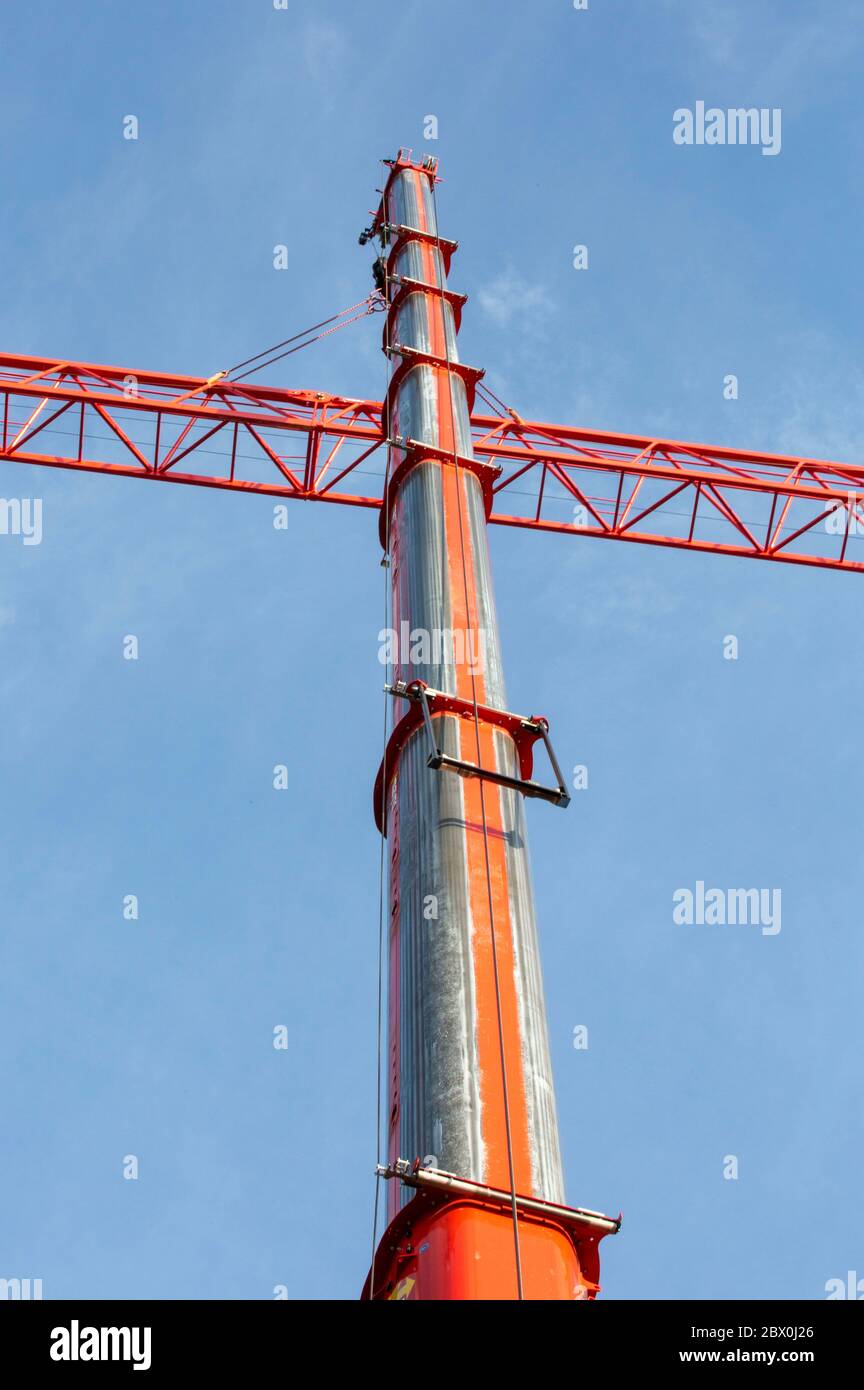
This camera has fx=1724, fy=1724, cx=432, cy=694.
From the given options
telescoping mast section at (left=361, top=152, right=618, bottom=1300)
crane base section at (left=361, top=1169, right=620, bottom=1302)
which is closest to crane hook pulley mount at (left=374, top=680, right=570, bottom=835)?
telescoping mast section at (left=361, top=152, right=618, bottom=1300)

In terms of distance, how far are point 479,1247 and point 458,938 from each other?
2.79m

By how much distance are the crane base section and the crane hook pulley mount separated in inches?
162

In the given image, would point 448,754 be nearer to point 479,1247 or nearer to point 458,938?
point 458,938

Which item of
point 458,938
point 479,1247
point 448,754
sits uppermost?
point 448,754

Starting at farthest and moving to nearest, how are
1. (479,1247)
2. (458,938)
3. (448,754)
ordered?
1. (448,754)
2. (458,938)
3. (479,1247)

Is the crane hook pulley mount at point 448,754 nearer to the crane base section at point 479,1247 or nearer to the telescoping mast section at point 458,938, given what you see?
the telescoping mast section at point 458,938

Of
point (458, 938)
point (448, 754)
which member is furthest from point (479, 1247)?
point (448, 754)

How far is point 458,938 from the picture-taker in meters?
14.2

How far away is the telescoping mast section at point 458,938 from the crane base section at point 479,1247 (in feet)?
0.05

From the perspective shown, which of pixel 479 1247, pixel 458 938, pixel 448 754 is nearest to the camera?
pixel 479 1247

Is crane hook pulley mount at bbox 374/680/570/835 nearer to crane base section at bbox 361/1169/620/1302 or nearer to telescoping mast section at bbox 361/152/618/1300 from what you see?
telescoping mast section at bbox 361/152/618/1300

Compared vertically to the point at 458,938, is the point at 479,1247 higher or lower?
lower

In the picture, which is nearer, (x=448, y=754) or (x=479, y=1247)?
(x=479, y=1247)
